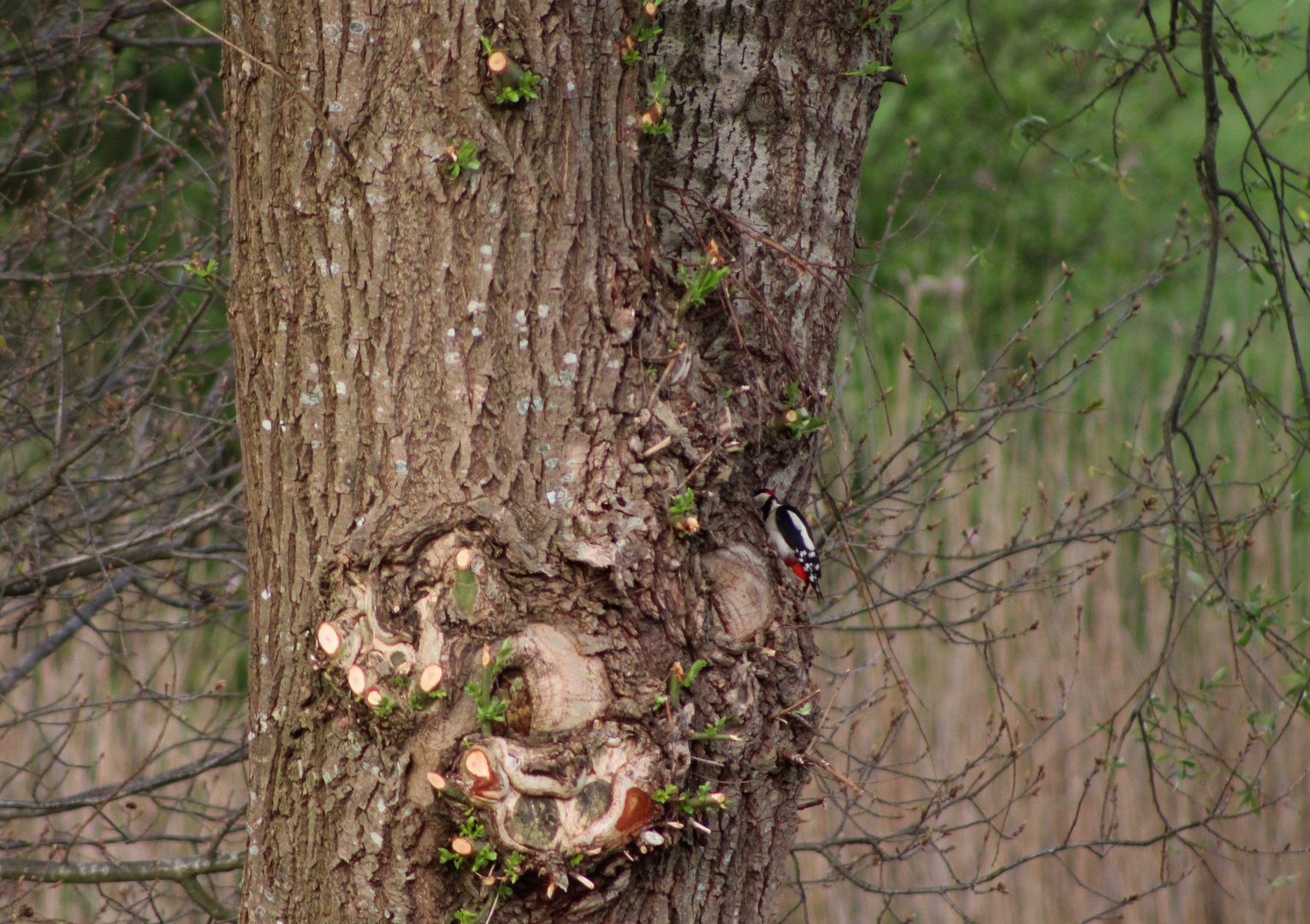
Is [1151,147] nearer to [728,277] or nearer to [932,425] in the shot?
[932,425]

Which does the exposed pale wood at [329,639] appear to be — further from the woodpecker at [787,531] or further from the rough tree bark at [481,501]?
the woodpecker at [787,531]

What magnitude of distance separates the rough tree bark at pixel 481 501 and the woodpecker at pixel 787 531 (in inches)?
6.4

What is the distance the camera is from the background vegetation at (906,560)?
10.5ft

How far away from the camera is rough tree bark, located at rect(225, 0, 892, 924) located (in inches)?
69.1

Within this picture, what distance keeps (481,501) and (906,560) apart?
381 cm

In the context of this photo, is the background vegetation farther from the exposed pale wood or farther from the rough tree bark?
the exposed pale wood

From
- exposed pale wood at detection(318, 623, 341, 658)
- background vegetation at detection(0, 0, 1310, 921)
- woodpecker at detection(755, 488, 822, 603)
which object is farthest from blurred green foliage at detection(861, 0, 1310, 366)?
exposed pale wood at detection(318, 623, 341, 658)

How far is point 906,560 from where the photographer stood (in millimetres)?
5281

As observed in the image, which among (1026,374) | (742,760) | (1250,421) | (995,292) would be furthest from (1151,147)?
(742,760)

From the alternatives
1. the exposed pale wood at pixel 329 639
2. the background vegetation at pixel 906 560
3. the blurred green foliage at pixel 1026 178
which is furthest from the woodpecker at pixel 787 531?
the blurred green foliage at pixel 1026 178

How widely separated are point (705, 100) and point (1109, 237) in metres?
7.55

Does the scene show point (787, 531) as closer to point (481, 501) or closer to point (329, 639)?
point (481, 501)

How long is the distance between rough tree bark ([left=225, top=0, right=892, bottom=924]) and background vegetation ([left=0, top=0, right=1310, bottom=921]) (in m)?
0.30

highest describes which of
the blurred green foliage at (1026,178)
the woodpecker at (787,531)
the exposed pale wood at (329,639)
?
the blurred green foliage at (1026,178)
